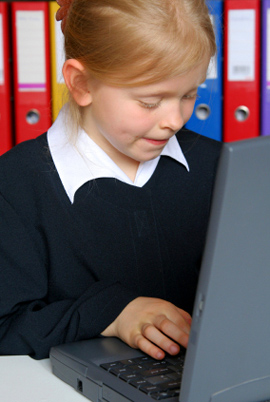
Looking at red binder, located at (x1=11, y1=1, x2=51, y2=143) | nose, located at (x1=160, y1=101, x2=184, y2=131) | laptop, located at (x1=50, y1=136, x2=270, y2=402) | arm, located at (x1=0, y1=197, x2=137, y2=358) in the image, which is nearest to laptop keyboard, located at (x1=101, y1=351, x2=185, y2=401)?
laptop, located at (x1=50, y1=136, x2=270, y2=402)

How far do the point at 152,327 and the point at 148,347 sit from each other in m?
0.04

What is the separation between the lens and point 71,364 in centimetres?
69

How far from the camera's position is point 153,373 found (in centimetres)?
65

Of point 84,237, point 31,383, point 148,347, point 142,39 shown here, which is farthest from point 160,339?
point 142,39

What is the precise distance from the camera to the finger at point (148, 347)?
2.27ft

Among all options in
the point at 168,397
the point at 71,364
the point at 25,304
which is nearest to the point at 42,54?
the point at 25,304

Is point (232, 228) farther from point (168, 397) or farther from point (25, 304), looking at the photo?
point (25, 304)

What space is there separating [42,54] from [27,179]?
83 centimetres

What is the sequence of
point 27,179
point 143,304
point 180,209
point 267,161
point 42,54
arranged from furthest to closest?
1. point 42,54
2. point 180,209
3. point 27,179
4. point 143,304
5. point 267,161

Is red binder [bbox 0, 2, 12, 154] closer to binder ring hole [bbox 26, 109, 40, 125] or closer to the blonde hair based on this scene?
binder ring hole [bbox 26, 109, 40, 125]

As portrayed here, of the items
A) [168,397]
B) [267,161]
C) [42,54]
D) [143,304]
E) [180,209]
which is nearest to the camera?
[267,161]

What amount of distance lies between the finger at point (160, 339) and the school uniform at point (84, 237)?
0.23 ft

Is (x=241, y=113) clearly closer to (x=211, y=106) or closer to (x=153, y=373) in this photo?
(x=211, y=106)

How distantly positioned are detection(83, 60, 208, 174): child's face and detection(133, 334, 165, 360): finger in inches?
10.9
